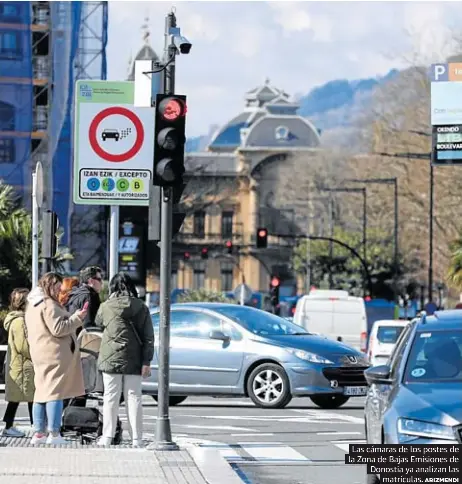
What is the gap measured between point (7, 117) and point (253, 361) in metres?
28.7

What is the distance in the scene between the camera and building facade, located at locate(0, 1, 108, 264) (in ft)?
162

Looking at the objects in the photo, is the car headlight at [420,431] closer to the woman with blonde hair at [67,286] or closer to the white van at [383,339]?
the woman with blonde hair at [67,286]

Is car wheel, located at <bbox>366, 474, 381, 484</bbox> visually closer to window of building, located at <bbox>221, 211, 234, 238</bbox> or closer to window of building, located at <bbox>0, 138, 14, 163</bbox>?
window of building, located at <bbox>0, 138, 14, 163</bbox>

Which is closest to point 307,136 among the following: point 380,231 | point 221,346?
point 380,231

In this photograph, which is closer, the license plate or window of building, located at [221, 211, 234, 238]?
the license plate

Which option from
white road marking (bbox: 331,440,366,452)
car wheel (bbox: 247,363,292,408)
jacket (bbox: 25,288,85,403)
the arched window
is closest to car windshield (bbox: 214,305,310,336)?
car wheel (bbox: 247,363,292,408)

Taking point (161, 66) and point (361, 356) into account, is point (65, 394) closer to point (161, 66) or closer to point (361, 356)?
point (161, 66)

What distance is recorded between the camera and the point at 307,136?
147 meters

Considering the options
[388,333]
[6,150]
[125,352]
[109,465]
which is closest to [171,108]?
[125,352]

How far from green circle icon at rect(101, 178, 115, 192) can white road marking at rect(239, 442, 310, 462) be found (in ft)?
18.2

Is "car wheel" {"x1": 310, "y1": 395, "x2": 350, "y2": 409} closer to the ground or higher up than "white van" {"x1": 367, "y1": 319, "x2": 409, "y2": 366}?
closer to the ground

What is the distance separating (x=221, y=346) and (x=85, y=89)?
13.7ft

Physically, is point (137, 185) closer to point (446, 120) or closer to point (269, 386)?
point (269, 386)

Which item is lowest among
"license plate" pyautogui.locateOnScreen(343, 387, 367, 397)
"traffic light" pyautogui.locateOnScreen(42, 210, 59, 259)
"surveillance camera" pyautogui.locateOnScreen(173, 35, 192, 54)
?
"license plate" pyautogui.locateOnScreen(343, 387, 367, 397)
